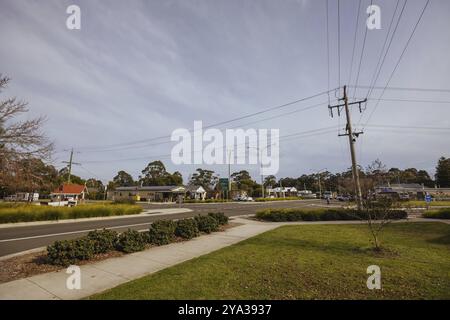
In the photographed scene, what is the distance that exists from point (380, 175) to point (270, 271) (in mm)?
5918

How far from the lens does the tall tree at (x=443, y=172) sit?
84375 millimetres

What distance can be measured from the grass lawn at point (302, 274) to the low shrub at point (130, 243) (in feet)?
8.85

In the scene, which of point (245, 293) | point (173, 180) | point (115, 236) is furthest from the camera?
point (173, 180)

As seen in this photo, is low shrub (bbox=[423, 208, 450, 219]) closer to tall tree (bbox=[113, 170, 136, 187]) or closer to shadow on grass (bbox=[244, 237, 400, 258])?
shadow on grass (bbox=[244, 237, 400, 258])

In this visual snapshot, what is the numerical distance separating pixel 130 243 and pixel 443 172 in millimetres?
110220

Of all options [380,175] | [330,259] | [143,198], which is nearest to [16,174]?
[330,259]

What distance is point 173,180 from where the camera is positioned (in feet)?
281

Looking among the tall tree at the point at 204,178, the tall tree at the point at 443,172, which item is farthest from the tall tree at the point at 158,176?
the tall tree at the point at 443,172

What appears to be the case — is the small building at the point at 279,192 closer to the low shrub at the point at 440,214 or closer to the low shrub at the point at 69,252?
the low shrub at the point at 440,214

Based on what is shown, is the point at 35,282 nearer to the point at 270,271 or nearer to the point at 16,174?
the point at 270,271

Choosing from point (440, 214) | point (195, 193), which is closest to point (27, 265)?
point (440, 214)

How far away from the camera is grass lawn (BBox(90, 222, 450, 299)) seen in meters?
5.09
